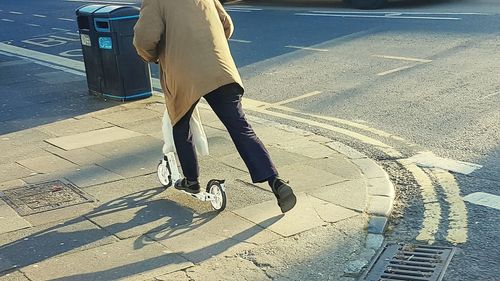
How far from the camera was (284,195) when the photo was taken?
4477 millimetres

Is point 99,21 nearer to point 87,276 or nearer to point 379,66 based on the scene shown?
point 379,66

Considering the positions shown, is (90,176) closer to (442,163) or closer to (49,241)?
(49,241)

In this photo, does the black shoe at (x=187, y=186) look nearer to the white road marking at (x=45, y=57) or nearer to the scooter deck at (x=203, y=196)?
the scooter deck at (x=203, y=196)

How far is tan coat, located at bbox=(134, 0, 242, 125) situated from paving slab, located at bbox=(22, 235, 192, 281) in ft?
3.25

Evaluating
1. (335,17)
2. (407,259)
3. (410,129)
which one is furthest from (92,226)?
(335,17)

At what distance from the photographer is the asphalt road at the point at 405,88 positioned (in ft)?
15.4

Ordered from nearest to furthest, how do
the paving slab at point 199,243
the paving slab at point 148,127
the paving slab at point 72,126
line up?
the paving slab at point 199,243 < the paving slab at point 148,127 < the paving slab at point 72,126

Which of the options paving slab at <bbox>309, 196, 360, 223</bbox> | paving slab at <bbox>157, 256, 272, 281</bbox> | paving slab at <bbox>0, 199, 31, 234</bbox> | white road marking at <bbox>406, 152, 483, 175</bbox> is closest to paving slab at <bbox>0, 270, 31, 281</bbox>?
paving slab at <bbox>0, 199, 31, 234</bbox>

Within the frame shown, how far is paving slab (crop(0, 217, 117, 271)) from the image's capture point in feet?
13.7

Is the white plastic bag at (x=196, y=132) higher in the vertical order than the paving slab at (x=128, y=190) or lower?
higher

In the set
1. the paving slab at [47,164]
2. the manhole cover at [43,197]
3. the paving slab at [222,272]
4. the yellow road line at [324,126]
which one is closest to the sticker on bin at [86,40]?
the yellow road line at [324,126]

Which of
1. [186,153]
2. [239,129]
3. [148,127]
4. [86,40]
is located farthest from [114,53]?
[239,129]

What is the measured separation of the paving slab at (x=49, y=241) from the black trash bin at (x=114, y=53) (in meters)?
4.00

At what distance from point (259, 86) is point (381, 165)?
3.70 m
